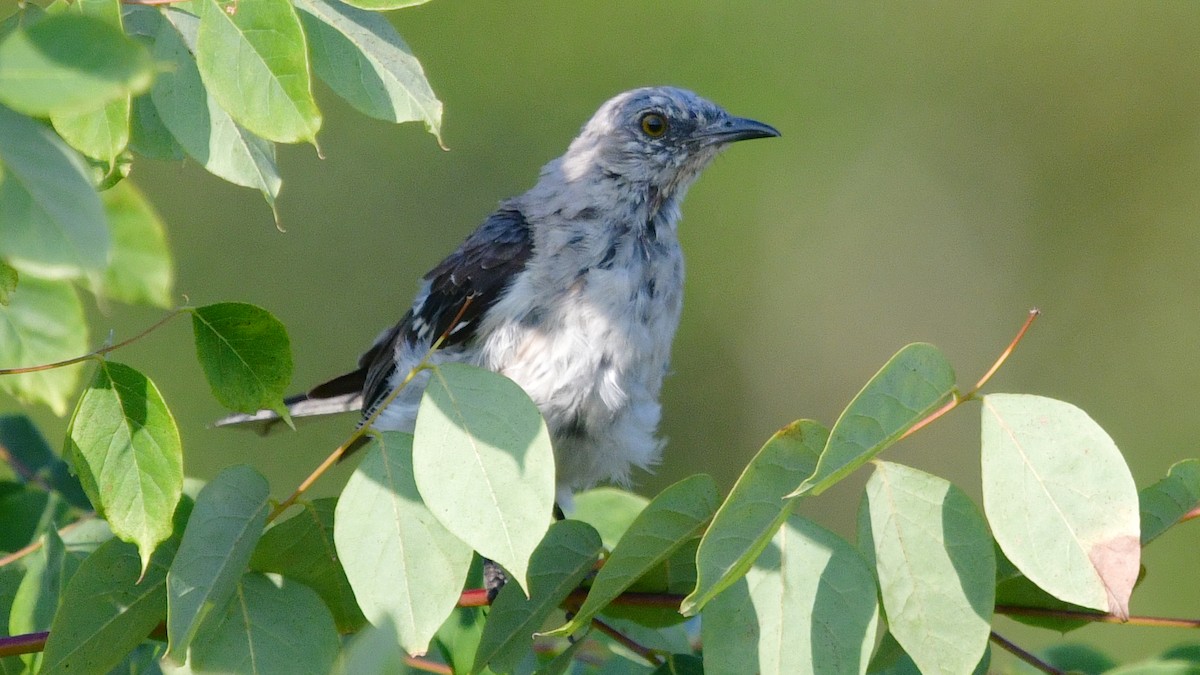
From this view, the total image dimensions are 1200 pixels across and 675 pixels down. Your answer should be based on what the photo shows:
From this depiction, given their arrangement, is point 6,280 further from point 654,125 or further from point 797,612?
point 654,125

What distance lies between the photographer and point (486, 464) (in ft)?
4.71

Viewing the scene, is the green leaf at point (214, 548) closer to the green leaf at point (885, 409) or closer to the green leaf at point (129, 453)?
the green leaf at point (129, 453)

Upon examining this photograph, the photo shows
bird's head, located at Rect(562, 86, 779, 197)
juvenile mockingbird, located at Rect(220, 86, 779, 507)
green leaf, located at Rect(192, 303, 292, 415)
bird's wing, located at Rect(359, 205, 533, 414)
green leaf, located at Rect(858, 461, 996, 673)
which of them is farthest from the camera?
bird's head, located at Rect(562, 86, 779, 197)

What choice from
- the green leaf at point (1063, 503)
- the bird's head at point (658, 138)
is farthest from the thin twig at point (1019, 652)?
the bird's head at point (658, 138)

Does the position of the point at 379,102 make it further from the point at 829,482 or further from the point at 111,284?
the point at 111,284

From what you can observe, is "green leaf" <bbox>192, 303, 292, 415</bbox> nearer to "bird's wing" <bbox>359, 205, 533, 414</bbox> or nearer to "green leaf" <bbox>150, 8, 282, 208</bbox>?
"green leaf" <bbox>150, 8, 282, 208</bbox>

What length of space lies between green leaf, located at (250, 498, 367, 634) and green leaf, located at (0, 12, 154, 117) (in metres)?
0.84

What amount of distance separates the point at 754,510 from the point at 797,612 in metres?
0.18

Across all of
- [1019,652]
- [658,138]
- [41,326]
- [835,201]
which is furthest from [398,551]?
[835,201]

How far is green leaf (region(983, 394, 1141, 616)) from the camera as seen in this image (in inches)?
54.5

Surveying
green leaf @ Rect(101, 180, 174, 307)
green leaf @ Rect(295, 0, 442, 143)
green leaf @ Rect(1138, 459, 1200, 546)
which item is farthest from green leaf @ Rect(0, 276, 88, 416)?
green leaf @ Rect(1138, 459, 1200, 546)

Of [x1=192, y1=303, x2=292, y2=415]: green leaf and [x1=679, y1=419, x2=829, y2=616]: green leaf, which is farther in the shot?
[x1=192, y1=303, x2=292, y2=415]: green leaf

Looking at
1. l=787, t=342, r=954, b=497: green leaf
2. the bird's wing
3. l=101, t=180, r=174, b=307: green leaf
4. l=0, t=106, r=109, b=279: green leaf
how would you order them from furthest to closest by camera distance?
the bird's wing < l=101, t=180, r=174, b=307: green leaf < l=787, t=342, r=954, b=497: green leaf < l=0, t=106, r=109, b=279: green leaf

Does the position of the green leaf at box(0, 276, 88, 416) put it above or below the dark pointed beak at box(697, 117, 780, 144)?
below
